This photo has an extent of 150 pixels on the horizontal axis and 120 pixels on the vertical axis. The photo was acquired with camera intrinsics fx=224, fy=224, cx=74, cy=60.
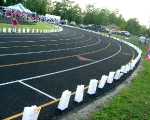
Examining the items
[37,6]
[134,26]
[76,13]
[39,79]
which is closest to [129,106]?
[39,79]

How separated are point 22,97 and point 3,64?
15.2 ft

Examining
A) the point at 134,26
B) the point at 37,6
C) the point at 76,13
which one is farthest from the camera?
the point at 76,13

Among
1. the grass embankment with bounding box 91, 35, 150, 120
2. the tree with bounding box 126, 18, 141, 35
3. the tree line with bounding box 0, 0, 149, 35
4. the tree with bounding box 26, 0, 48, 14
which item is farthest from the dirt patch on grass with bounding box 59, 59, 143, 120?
the tree with bounding box 26, 0, 48, 14

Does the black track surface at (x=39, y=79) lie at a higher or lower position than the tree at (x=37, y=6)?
lower

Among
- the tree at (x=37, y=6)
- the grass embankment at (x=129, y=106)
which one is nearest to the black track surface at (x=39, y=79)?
the grass embankment at (x=129, y=106)

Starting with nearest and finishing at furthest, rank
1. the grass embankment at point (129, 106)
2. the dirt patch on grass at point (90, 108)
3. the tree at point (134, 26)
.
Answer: the dirt patch on grass at point (90, 108)
the grass embankment at point (129, 106)
the tree at point (134, 26)

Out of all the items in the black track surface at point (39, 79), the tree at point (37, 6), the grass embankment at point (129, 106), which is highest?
the tree at point (37, 6)

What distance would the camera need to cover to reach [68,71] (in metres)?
14.2

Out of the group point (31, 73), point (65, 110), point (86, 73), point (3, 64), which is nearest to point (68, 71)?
point (86, 73)

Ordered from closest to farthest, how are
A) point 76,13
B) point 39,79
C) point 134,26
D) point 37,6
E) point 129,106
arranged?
point 129,106 → point 39,79 → point 134,26 → point 37,6 → point 76,13

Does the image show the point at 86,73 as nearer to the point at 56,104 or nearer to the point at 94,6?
the point at 56,104

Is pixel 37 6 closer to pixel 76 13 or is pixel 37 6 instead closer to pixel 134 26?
pixel 76 13

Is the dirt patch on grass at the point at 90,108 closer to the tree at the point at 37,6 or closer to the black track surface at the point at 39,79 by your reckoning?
the black track surface at the point at 39,79

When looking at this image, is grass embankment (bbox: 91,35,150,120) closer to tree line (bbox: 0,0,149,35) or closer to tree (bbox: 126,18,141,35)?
tree line (bbox: 0,0,149,35)
